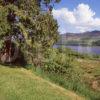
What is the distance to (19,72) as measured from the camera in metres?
21.2

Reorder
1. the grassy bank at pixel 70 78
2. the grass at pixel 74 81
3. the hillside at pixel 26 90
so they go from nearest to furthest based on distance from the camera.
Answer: the hillside at pixel 26 90 → the grass at pixel 74 81 → the grassy bank at pixel 70 78

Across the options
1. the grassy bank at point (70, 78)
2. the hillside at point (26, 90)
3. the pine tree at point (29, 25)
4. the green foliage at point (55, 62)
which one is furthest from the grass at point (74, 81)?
the pine tree at point (29, 25)

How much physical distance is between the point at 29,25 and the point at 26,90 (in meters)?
7.61

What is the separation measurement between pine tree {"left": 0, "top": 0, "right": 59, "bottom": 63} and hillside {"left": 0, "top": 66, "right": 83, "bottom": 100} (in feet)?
11.9

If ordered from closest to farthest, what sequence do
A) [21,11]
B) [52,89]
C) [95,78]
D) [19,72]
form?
[52,89], [19,72], [21,11], [95,78]

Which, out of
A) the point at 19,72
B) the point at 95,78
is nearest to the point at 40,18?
the point at 19,72

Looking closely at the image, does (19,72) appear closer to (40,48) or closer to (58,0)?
(40,48)

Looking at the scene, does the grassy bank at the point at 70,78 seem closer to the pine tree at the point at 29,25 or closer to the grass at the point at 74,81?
the grass at the point at 74,81

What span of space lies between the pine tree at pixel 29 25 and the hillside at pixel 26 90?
3630 mm

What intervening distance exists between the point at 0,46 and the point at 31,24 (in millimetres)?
2348

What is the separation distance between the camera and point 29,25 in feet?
75.9

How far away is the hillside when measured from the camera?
15245 mm

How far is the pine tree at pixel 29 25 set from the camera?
74.6 feet

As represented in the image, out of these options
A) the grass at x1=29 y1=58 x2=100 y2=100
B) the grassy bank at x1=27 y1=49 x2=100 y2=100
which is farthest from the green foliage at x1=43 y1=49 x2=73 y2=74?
the grass at x1=29 y1=58 x2=100 y2=100
